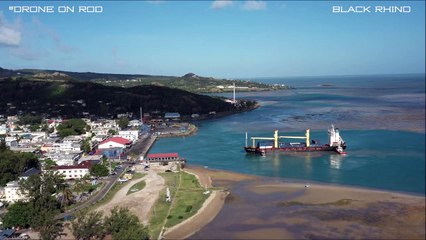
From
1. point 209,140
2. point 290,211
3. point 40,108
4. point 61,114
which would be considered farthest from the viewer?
point 40,108

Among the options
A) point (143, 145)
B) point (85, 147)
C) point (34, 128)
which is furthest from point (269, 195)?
point (34, 128)

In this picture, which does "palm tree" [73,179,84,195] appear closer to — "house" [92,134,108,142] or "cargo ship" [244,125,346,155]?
"cargo ship" [244,125,346,155]

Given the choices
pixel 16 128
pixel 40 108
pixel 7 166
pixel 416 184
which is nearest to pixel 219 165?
pixel 7 166

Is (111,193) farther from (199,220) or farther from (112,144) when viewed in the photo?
(112,144)

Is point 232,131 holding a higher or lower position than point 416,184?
lower

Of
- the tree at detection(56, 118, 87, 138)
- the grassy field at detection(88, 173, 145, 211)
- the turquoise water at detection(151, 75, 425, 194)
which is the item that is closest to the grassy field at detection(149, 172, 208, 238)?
the grassy field at detection(88, 173, 145, 211)

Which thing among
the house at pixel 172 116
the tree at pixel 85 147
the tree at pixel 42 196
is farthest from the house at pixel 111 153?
the house at pixel 172 116

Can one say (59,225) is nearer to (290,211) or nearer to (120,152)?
(290,211)
